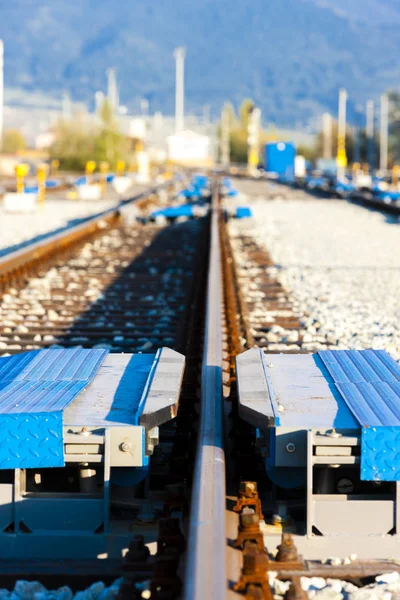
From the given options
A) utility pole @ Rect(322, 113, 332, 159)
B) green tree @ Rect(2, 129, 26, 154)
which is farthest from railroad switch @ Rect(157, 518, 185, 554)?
green tree @ Rect(2, 129, 26, 154)

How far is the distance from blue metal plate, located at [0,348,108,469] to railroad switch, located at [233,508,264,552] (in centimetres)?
73

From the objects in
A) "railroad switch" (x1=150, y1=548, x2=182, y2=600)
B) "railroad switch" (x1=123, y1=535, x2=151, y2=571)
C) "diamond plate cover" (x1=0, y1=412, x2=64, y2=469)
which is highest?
"diamond plate cover" (x1=0, y1=412, x2=64, y2=469)

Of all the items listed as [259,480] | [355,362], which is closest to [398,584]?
[259,480]

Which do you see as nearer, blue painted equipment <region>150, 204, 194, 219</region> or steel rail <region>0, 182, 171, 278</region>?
steel rail <region>0, 182, 171, 278</region>

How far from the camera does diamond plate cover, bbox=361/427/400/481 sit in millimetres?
3656

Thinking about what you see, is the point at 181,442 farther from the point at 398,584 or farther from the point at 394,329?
the point at 394,329

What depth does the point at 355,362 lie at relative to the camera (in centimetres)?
499

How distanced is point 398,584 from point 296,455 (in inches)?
24.6

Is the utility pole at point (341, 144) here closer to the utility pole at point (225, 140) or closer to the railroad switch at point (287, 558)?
the utility pole at point (225, 140)

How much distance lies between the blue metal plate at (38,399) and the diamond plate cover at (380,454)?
3.54ft

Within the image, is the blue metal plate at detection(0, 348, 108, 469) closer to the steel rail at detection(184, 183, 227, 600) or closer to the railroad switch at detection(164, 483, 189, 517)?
the railroad switch at detection(164, 483, 189, 517)

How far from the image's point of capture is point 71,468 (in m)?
4.04

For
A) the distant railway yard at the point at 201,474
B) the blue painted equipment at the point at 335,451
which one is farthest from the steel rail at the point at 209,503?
the blue painted equipment at the point at 335,451

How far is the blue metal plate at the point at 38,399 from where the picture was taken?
3721 mm
